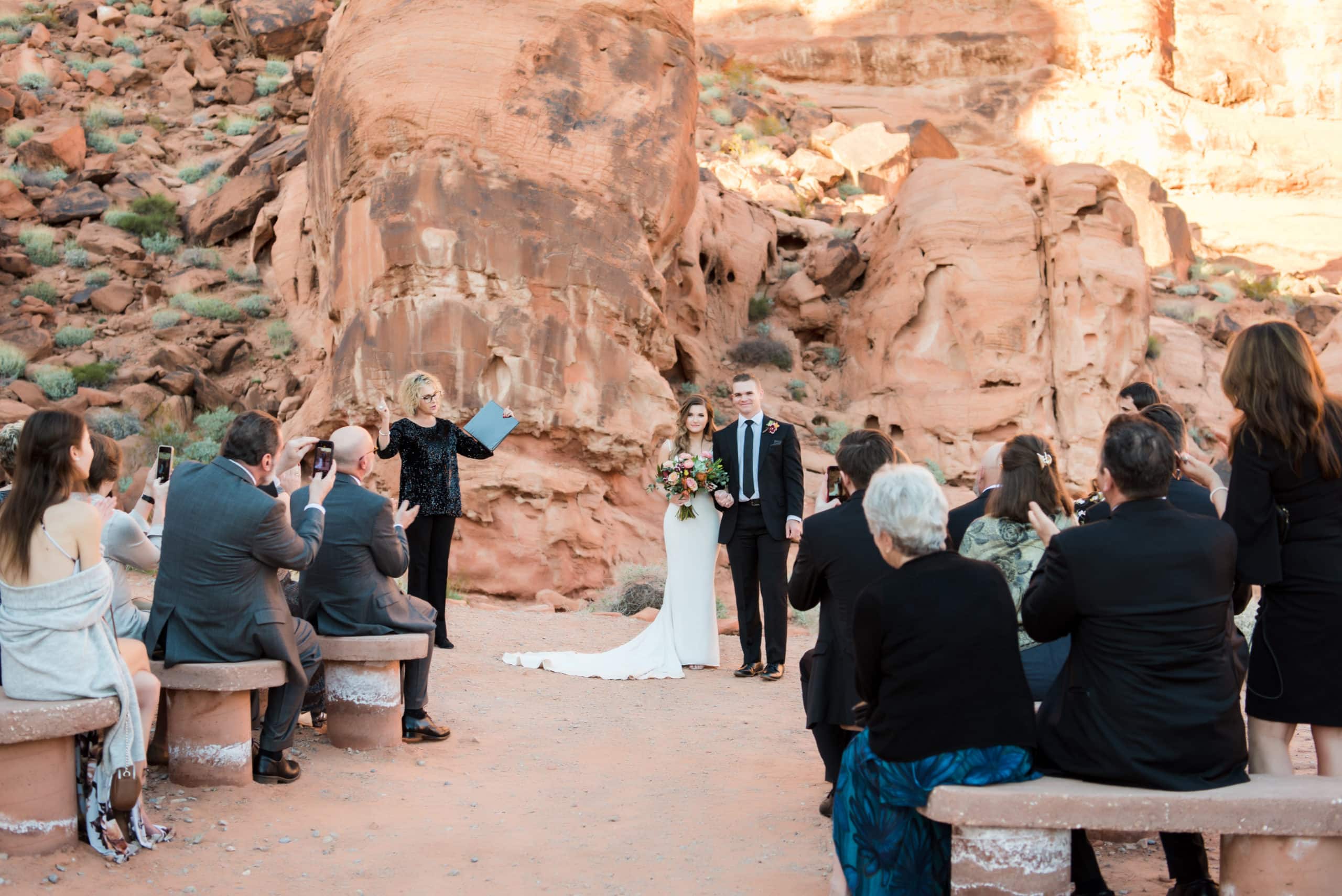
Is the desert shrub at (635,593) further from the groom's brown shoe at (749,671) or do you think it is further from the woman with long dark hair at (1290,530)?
the woman with long dark hair at (1290,530)

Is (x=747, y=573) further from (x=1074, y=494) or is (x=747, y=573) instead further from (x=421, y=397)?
(x=1074, y=494)

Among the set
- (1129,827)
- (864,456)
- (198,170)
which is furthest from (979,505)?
Result: (198,170)

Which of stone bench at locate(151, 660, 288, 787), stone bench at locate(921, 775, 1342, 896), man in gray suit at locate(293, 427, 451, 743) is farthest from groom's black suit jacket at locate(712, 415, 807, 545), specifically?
stone bench at locate(921, 775, 1342, 896)

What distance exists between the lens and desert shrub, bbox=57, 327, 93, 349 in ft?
58.5

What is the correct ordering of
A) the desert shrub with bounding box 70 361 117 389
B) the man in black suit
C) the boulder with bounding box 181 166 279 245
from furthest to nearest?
the boulder with bounding box 181 166 279 245 < the desert shrub with bounding box 70 361 117 389 < the man in black suit

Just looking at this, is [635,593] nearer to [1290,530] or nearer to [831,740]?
[831,740]

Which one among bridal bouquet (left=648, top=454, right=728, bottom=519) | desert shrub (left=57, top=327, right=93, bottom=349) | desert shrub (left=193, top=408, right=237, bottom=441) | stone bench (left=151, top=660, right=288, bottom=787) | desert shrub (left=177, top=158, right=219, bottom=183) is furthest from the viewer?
desert shrub (left=177, top=158, right=219, bottom=183)

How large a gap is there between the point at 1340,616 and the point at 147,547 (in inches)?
181

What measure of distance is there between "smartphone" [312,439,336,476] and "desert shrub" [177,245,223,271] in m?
15.9

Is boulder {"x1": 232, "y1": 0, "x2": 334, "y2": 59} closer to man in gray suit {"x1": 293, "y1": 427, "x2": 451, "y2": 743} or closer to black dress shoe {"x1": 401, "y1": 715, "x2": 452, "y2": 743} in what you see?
man in gray suit {"x1": 293, "y1": 427, "x2": 451, "y2": 743}

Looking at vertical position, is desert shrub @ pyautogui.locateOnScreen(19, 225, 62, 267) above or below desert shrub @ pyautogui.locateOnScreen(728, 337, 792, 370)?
above

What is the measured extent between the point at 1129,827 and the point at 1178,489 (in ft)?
6.18

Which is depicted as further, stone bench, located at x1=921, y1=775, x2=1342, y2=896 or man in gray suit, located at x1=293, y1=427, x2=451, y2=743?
man in gray suit, located at x1=293, y1=427, x2=451, y2=743

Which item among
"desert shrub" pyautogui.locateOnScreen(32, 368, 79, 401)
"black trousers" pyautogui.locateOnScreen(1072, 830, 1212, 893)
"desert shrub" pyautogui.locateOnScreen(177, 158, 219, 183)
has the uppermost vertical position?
"desert shrub" pyautogui.locateOnScreen(177, 158, 219, 183)
